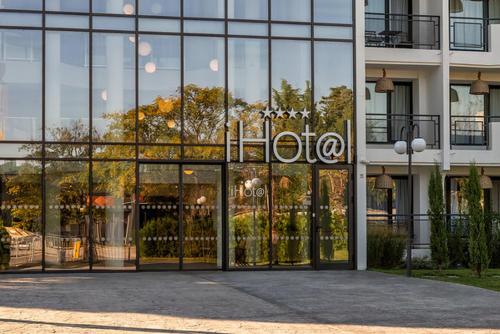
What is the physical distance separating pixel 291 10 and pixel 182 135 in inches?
154

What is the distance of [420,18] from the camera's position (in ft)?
78.8

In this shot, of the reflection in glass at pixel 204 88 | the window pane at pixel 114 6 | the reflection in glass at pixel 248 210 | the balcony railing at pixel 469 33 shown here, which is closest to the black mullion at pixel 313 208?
the reflection in glass at pixel 248 210

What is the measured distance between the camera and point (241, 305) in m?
12.4

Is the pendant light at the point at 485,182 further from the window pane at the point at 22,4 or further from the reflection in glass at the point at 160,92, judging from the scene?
the window pane at the point at 22,4

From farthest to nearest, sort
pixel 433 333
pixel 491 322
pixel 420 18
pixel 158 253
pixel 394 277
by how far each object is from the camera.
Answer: pixel 420 18 → pixel 158 253 → pixel 394 277 → pixel 491 322 → pixel 433 333

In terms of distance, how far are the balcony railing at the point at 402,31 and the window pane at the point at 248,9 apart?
4.93m

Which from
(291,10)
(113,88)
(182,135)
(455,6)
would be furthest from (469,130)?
(113,88)

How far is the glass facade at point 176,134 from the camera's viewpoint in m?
18.5

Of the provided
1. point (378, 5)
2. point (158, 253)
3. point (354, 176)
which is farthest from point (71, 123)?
point (378, 5)

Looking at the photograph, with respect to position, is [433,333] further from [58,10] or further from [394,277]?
[58,10]

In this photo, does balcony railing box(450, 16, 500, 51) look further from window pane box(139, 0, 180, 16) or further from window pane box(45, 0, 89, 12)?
window pane box(45, 0, 89, 12)

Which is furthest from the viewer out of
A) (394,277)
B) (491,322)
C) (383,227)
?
(383,227)

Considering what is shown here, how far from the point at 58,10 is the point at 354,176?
7716 millimetres

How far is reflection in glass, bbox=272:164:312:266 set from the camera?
19328mm
